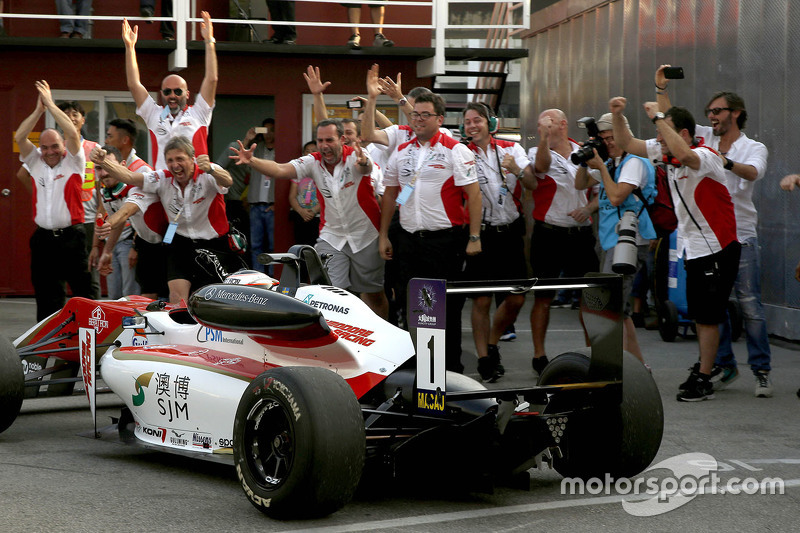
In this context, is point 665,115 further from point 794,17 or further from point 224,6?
point 224,6

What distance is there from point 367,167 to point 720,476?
3.98 metres

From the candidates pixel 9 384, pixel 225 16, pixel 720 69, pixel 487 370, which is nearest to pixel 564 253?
pixel 487 370

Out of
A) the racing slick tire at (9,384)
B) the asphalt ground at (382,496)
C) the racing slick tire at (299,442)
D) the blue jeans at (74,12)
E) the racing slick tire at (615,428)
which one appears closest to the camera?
the racing slick tire at (299,442)

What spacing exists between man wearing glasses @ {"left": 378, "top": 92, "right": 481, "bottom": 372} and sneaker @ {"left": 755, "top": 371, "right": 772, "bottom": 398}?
85.4 inches

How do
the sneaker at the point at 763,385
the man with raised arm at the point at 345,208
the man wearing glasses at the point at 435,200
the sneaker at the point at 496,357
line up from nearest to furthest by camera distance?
the sneaker at the point at 763,385
the man wearing glasses at the point at 435,200
the man with raised arm at the point at 345,208
the sneaker at the point at 496,357

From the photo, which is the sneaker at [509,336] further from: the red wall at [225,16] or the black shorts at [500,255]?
the red wall at [225,16]

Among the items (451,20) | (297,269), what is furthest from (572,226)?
(451,20)

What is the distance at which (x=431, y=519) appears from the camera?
4.89m

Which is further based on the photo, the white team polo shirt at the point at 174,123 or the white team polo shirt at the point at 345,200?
the white team polo shirt at the point at 174,123

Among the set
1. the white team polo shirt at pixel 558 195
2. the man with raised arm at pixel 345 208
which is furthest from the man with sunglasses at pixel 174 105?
the white team polo shirt at pixel 558 195

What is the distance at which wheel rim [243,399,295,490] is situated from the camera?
4840 millimetres

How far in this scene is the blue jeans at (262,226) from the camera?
14883mm

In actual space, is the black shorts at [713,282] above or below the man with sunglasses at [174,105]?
below

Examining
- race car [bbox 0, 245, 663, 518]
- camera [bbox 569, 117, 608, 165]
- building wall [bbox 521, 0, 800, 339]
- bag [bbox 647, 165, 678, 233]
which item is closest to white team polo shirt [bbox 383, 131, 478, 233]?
camera [bbox 569, 117, 608, 165]
